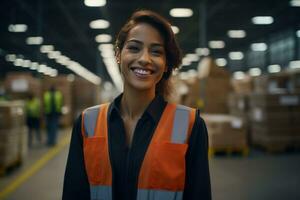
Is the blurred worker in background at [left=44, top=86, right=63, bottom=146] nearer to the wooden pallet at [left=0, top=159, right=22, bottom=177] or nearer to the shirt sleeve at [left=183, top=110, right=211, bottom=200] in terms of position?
the wooden pallet at [left=0, top=159, right=22, bottom=177]

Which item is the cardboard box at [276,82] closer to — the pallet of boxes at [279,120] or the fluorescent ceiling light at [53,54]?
the pallet of boxes at [279,120]

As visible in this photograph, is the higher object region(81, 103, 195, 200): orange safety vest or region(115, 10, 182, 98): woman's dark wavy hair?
region(115, 10, 182, 98): woman's dark wavy hair

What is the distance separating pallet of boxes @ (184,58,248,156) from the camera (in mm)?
9016

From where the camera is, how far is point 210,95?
1123 cm

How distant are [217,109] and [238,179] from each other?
514 cm

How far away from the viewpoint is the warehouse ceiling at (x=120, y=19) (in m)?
15.2

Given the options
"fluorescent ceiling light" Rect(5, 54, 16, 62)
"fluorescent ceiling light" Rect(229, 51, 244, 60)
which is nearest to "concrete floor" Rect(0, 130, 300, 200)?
"fluorescent ceiling light" Rect(5, 54, 16, 62)

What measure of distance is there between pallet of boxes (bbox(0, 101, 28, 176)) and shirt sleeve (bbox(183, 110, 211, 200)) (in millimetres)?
5938

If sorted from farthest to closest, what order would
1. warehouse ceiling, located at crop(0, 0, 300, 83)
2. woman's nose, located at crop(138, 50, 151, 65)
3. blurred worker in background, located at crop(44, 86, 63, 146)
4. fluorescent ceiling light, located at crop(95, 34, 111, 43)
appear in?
fluorescent ceiling light, located at crop(95, 34, 111, 43), warehouse ceiling, located at crop(0, 0, 300, 83), blurred worker in background, located at crop(44, 86, 63, 146), woman's nose, located at crop(138, 50, 151, 65)

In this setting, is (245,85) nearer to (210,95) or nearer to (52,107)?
(210,95)

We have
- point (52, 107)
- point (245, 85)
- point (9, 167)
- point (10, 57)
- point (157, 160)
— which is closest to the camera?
point (157, 160)

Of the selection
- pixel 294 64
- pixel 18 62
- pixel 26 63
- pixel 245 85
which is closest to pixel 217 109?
pixel 245 85

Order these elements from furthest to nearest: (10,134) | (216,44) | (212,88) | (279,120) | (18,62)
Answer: (18,62), (216,44), (212,88), (279,120), (10,134)

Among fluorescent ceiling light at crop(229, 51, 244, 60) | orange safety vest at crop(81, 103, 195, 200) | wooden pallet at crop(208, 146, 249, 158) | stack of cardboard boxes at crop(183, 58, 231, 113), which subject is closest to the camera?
orange safety vest at crop(81, 103, 195, 200)
